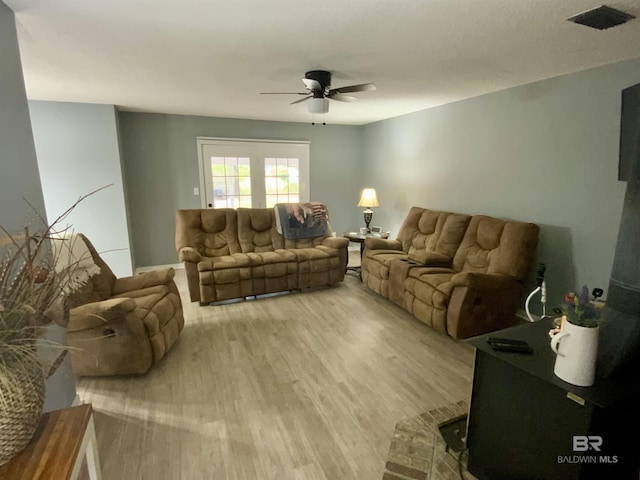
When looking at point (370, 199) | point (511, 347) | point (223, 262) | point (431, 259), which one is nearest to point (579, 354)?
point (511, 347)

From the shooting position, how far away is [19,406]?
0.96 metres

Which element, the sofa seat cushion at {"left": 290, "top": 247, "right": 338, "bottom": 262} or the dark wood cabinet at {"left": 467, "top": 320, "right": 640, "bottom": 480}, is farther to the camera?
the sofa seat cushion at {"left": 290, "top": 247, "right": 338, "bottom": 262}

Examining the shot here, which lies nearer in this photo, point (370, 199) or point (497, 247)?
point (497, 247)

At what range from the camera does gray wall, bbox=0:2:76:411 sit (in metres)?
1.57

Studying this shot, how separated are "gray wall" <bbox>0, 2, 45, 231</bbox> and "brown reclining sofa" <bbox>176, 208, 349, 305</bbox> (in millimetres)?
1972

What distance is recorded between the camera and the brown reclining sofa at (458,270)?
2.89 metres

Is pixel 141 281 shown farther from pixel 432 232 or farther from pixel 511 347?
pixel 432 232

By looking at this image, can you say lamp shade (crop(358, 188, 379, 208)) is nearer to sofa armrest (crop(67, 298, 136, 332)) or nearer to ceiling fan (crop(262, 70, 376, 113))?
ceiling fan (crop(262, 70, 376, 113))

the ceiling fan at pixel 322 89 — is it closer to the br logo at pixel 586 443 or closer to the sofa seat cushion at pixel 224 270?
the sofa seat cushion at pixel 224 270

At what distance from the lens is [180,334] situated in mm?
3117

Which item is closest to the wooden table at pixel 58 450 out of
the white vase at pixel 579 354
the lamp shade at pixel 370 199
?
the white vase at pixel 579 354

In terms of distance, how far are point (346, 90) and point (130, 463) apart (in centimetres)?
285

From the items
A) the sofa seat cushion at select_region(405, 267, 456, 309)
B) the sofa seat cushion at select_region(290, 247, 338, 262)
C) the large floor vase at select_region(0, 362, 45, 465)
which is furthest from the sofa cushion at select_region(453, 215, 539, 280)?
the large floor vase at select_region(0, 362, 45, 465)

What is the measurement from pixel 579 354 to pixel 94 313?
2637 mm
